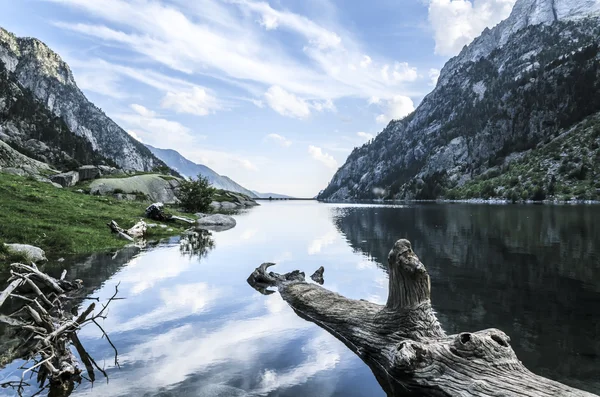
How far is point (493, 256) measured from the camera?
3031 centimetres

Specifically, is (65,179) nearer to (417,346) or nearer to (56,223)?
(56,223)

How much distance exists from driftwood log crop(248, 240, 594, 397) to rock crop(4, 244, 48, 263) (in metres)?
19.7

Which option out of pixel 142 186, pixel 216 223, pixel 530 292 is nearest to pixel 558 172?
pixel 216 223

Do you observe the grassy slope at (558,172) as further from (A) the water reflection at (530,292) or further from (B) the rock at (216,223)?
(B) the rock at (216,223)

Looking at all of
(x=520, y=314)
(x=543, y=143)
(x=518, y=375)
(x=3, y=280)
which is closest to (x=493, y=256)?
(x=520, y=314)

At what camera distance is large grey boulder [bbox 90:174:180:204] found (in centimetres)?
7436

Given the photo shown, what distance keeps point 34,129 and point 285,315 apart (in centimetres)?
19675

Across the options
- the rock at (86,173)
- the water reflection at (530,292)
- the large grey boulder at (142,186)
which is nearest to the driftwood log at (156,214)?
the large grey boulder at (142,186)

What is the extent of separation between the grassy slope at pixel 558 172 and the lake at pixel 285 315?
131 meters

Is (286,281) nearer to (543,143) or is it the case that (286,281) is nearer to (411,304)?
(411,304)

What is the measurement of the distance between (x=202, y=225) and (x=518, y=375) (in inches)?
2170

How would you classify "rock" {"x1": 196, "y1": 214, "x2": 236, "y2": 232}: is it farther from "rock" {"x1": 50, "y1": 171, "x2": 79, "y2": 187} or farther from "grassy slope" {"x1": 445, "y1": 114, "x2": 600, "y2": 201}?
"grassy slope" {"x1": 445, "y1": 114, "x2": 600, "y2": 201}

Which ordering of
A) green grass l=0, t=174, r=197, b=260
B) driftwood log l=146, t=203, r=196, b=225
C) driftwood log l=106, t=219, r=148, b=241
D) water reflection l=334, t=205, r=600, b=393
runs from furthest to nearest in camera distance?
driftwood log l=146, t=203, r=196, b=225 < driftwood log l=106, t=219, r=148, b=241 < green grass l=0, t=174, r=197, b=260 < water reflection l=334, t=205, r=600, b=393

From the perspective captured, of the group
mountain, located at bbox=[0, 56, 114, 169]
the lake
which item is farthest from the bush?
mountain, located at bbox=[0, 56, 114, 169]
